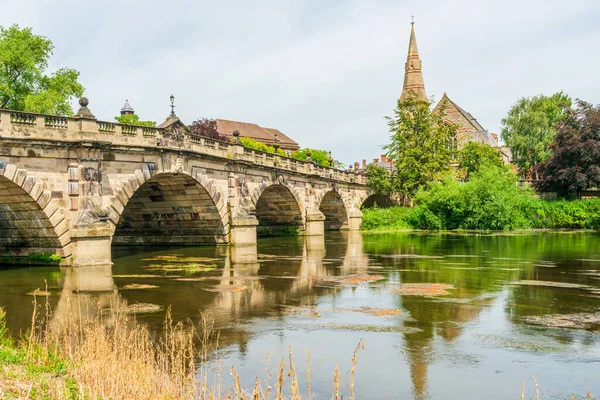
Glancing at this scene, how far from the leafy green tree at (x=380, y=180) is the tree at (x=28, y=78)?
1144 inches

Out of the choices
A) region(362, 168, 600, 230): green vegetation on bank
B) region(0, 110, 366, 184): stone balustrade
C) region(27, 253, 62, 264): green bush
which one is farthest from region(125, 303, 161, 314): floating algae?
region(362, 168, 600, 230): green vegetation on bank

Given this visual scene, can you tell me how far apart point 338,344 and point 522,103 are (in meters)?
64.8

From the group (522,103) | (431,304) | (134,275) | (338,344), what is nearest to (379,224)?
(522,103)

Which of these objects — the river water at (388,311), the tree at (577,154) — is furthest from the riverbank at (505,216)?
the river water at (388,311)

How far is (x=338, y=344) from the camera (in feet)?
37.2

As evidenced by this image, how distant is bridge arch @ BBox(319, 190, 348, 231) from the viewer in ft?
185

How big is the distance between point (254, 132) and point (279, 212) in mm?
55058

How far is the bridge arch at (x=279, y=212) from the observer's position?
46.7 metres

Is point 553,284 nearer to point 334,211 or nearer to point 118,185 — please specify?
point 118,185

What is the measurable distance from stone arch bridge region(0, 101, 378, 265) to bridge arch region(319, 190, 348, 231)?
35.1 feet

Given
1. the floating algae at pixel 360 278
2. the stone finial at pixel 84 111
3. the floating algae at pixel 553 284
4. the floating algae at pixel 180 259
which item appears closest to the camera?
the floating algae at pixel 553 284

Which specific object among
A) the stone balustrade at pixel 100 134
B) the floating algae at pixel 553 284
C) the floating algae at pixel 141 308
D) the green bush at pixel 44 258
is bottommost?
the floating algae at pixel 141 308

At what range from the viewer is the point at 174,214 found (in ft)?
120

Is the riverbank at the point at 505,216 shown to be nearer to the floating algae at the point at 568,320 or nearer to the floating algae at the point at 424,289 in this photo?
the floating algae at the point at 424,289
